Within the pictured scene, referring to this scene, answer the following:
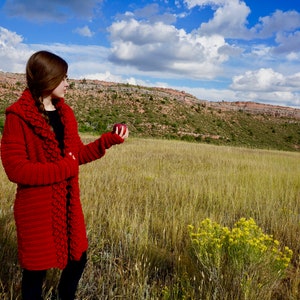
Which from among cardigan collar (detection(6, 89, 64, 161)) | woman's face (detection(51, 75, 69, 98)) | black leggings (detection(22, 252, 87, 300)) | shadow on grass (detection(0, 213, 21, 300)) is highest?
woman's face (detection(51, 75, 69, 98))

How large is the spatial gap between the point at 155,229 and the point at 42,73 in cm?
263

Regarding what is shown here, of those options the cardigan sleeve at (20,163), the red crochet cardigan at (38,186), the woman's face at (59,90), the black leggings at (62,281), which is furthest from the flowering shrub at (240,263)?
the woman's face at (59,90)

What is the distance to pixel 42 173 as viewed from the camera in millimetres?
1841

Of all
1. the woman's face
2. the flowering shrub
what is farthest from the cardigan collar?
the flowering shrub

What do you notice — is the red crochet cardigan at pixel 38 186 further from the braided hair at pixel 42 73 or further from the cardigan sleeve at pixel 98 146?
the cardigan sleeve at pixel 98 146

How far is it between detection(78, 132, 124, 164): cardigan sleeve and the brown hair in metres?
0.47

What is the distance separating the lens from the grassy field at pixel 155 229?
2.65 metres

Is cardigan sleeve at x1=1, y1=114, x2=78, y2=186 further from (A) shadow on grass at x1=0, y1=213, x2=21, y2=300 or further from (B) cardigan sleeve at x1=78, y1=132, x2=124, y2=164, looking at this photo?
(A) shadow on grass at x1=0, y1=213, x2=21, y2=300

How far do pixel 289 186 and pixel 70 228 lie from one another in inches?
238

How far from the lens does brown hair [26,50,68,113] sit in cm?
191

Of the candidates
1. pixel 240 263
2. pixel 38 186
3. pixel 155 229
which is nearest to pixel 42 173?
Result: pixel 38 186

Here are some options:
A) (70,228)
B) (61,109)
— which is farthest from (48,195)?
(61,109)

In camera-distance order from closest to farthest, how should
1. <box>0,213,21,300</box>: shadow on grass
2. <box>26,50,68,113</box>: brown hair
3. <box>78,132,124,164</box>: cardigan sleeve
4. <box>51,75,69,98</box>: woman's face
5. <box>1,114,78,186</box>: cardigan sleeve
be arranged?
<box>1,114,78,186</box>: cardigan sleeve
<box>26,50,68,113</box>: brown hair
<box>51,75,69,98</box>: woman's face
<box>78,132,124,164</box>: cardigan sleeve
<box>0,213,21,300</box>: shadow on grass

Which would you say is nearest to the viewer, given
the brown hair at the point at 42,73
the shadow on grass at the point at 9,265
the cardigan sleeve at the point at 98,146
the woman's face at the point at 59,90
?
the brown hair at the point at 42,73
